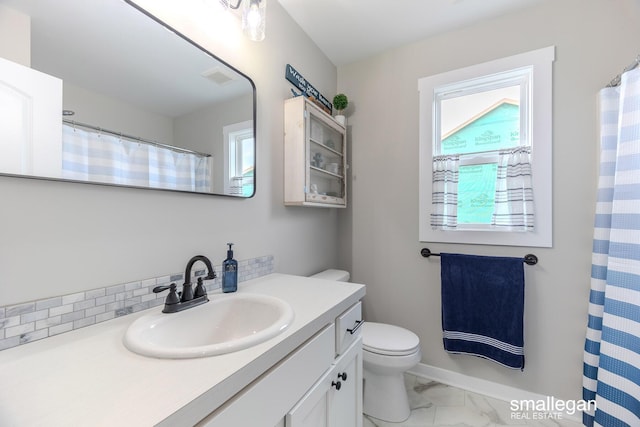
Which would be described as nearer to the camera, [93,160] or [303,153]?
[93,160]

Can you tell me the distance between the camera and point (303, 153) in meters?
1.56

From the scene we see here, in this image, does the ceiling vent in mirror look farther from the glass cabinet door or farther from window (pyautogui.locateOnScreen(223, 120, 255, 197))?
the glass cabinet door

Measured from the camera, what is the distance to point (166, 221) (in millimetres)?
979

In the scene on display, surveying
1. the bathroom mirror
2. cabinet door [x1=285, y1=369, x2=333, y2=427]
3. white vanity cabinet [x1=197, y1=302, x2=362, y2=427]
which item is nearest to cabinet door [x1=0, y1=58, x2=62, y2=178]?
the bathroom mirror

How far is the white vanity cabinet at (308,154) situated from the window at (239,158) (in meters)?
0.29

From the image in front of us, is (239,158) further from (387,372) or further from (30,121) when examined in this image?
(387,372)

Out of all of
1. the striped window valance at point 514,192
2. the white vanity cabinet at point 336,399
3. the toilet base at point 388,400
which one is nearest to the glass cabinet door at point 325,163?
the white vanity cabinet at point 336,399

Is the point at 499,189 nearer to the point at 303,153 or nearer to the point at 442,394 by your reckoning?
the point at 303,153

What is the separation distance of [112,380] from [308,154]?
132 centimetres

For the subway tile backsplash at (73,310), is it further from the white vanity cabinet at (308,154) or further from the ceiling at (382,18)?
the ceiling at (382,18)

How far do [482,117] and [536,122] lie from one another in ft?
1.00

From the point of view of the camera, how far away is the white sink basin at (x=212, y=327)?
0.61m

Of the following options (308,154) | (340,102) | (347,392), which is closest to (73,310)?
(347,392)

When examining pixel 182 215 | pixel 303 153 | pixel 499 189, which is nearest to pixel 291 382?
pixel 182 215
